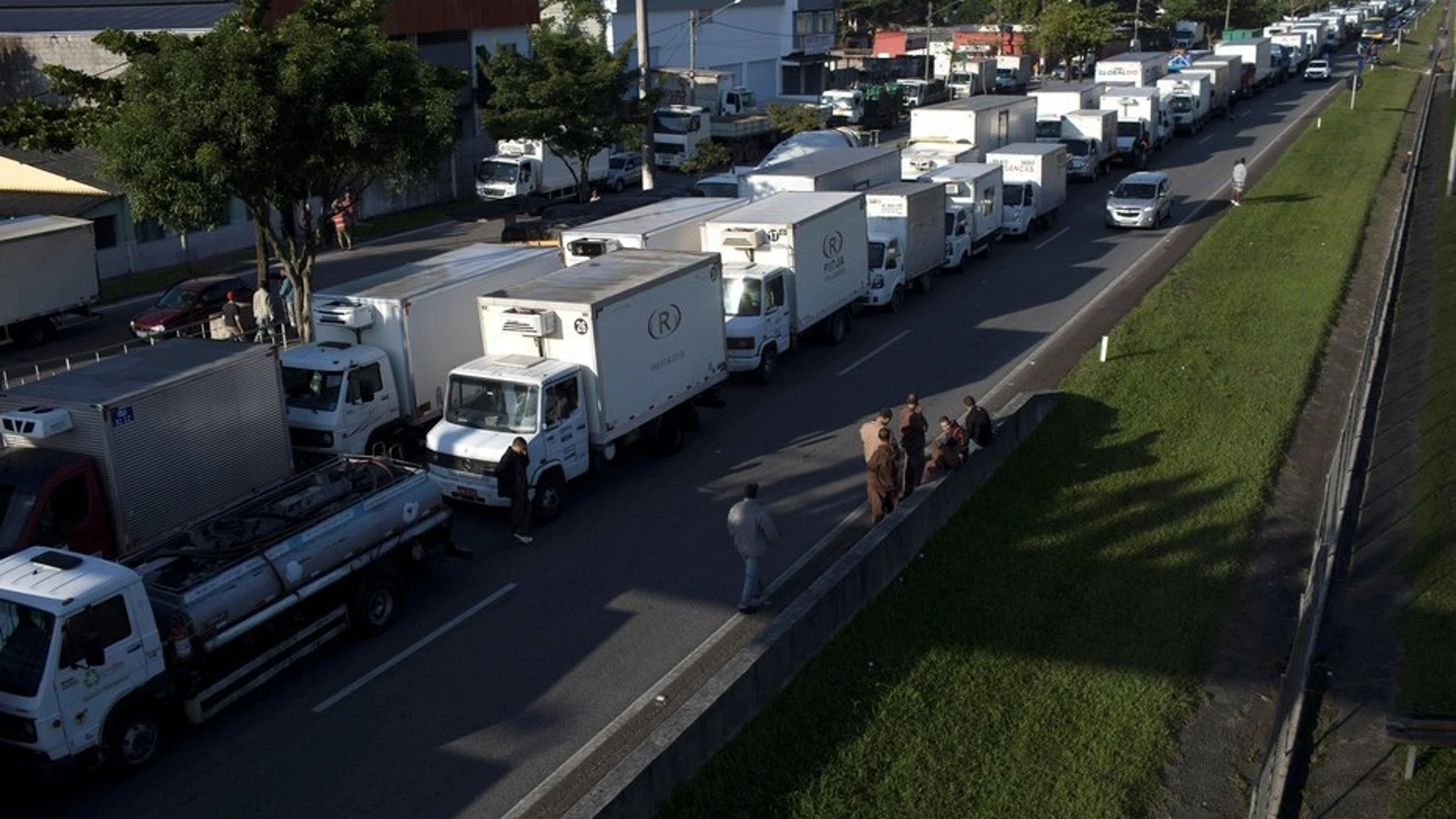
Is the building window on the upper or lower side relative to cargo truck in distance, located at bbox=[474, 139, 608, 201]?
lower

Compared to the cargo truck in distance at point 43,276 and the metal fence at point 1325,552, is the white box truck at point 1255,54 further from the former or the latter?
the cargo truck in distance at point 43,276

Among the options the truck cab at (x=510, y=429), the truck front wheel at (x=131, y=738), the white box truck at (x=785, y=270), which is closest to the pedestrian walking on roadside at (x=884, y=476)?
the truck cab at (x=510, y=429)

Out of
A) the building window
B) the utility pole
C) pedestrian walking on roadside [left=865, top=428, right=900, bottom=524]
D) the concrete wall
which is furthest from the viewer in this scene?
the utility pole

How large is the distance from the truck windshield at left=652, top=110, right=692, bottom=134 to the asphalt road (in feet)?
104

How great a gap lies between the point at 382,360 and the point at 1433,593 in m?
14.5

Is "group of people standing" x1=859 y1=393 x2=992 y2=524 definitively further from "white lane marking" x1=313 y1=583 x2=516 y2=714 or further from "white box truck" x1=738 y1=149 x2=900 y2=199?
"white box truck" x1=738 y1=149 x2=900 y2=199

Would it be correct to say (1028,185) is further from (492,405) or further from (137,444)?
(137,444)

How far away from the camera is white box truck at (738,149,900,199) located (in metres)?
Answer: 34.3

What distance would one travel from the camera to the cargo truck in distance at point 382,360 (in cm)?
2030

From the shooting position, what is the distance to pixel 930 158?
4166 cm

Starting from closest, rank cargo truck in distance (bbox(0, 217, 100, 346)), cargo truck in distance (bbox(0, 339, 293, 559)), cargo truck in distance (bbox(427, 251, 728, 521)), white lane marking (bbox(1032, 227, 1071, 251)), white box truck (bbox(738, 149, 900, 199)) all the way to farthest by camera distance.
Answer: cargo truck in distance (bbox(0, 339, 293, 559)) → cargo truck in distance (bbox(427, 251, 728, 521)) → cargo truck in distance (bbox(0, 217, 100, 346)) → white box truck (bbox(738, 149, 900, 199)) → white lane marking (bbox(1032, 227, 1071, 251))

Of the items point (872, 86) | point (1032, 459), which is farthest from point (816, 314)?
point (872, 86)

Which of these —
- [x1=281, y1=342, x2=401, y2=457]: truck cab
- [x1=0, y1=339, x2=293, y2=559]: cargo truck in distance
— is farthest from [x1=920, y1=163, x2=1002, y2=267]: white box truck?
[x1=0, y1=339, x2=293, y2=559]: cargo truck in distance

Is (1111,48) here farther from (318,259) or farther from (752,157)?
(318,259)
